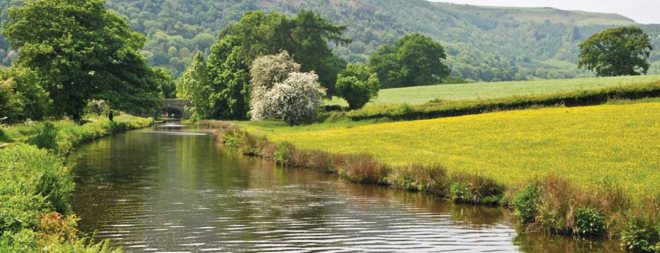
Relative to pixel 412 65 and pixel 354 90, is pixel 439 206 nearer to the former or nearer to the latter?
pixel 354 90

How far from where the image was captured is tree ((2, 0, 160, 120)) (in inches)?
2564

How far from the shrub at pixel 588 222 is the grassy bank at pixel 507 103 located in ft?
126

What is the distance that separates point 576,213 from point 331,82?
259 feet

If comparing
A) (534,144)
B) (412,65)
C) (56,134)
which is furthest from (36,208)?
(412,65)

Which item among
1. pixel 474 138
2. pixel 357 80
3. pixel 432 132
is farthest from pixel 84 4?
pixel 474 138

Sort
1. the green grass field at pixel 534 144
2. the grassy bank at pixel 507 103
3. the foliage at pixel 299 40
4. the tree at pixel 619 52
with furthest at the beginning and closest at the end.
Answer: the tree at pixel 619 52
the foliage at pixel 299 40
the grassy bank at pixel 507 103
the green grass field at pixel 534 144

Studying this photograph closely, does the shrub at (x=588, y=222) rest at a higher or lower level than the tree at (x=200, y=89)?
lower

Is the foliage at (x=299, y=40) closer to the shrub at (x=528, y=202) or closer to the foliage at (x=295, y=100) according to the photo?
the foliage at (x=295, y=100)

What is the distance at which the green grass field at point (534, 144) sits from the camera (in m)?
29.0

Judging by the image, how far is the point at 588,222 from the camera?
2097 cm

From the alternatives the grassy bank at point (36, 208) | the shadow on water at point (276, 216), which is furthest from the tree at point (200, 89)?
the grassy bank at point (36, 208)

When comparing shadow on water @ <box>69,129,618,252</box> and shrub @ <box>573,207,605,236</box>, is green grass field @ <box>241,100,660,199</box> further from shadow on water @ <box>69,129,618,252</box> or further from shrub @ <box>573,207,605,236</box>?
shadow on water @ <box>69,129,618,252</box>

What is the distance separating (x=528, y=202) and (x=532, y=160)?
35.7 ft

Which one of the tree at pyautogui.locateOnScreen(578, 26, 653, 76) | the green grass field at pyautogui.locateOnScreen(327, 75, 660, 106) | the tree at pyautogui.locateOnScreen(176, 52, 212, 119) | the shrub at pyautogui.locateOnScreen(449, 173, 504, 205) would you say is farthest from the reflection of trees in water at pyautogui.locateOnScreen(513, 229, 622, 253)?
the tree at pyautogui.locateOnScreen(578, 26, 653, 76)
